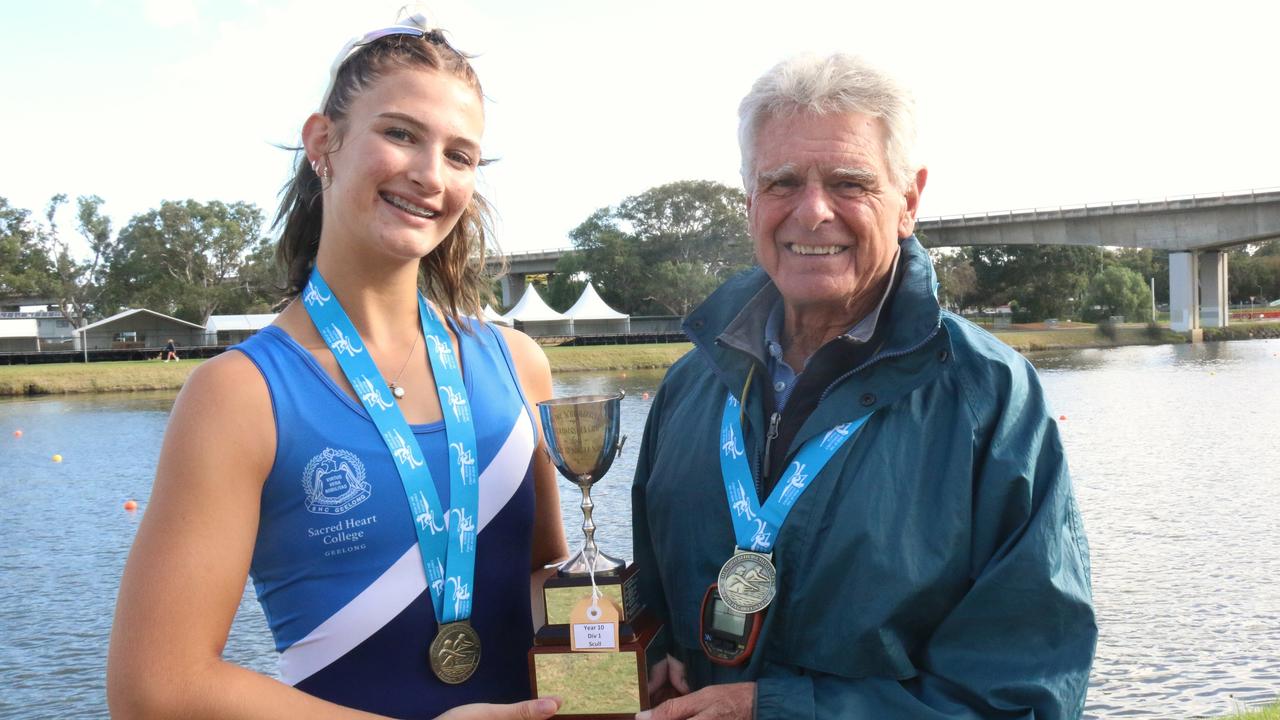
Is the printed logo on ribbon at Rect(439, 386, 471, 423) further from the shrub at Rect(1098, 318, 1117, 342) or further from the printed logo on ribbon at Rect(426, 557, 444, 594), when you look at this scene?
the shrub at Rect(1098, 318, 1117, 342)

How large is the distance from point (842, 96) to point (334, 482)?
153 centimetres

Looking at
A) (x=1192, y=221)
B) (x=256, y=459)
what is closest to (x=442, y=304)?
(x=256, y=459)

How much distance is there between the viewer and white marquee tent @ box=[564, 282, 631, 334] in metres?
60.2

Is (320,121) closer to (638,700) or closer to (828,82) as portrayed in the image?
(828,82)

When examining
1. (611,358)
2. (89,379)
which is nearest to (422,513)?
(89,379)

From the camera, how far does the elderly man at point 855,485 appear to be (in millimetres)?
2250

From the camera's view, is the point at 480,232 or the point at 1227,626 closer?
the point at 480,232

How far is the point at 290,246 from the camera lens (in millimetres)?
2762

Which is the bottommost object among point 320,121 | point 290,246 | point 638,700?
point 638,700

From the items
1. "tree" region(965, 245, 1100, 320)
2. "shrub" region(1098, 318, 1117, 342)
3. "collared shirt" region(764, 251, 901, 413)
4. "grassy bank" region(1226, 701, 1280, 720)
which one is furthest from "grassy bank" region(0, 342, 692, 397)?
"tree" region(965, 245, 1100, 320)

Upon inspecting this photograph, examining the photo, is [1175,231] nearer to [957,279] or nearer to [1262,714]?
[957,279]

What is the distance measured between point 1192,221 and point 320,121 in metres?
52.9

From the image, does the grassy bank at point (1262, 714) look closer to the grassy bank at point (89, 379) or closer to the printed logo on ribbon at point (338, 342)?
the printed logo on ribbon at point (338, 342)

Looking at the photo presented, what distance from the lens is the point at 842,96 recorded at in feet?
8.11
